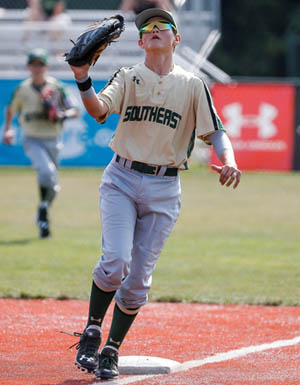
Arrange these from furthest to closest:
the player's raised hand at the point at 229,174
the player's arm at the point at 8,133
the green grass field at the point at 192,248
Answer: the player's arm at the point at 8,133 → the green grass field at the point at 192,248 → the player's raised hand at the point at 229,174

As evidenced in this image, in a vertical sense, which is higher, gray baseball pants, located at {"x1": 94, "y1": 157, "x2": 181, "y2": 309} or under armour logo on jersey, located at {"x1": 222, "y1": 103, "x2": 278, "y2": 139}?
gray baseball pants, located at {"x1": 94, "y1": 157, "x2": 181, "y2": 309}

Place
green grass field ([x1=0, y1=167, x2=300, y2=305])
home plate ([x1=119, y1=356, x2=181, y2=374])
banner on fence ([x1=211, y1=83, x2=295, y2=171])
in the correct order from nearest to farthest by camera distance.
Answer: home plate ([x1=119, y1=356, x2=181, y2=374]) → green grass field ([x1=0, y1=167, x2=300, y2=305]) → banner on fence ([x1=211, y1=83, x2=295, y2=171])

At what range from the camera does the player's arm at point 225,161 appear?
486 centimetres

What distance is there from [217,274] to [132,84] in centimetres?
446

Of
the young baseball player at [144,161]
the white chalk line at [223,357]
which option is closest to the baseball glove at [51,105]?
the white chalk line at [223,357]

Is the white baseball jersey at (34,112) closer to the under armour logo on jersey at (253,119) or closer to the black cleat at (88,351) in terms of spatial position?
the black cleat at (88,351)

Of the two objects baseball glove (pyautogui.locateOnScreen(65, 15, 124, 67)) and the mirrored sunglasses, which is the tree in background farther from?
baseball glove (pyautogui.locateOnScreen(65, 15, 124, 67))

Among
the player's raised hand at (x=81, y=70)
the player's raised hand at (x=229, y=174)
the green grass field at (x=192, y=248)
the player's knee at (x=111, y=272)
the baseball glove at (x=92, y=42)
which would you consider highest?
the baseball glove at (x=92, y=42)

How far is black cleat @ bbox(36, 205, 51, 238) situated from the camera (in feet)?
38.0

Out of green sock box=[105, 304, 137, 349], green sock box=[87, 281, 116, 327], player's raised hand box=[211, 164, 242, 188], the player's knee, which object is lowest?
green sock box=[105, 304, 137, 349]

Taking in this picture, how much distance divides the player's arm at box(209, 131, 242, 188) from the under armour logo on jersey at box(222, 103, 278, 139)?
1747 cm

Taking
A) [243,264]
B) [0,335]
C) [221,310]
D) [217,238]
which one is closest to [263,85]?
[217,238]

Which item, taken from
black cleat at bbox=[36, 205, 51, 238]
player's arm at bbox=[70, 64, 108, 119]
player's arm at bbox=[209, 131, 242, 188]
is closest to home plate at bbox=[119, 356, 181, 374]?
player's arm at bbox=[209, 131, 242, 188]

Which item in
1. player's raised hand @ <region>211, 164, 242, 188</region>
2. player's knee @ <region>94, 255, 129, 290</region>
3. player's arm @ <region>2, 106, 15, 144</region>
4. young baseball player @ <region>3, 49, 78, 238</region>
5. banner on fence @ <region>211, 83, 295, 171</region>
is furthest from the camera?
banner on fence @ <region>211, 83, 295, 171</region>
